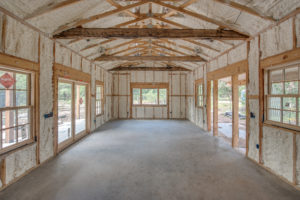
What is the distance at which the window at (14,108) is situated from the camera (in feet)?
8.76

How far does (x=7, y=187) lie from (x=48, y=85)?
2306 millimetres

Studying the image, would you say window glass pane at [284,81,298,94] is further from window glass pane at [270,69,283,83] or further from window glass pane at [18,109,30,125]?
window glass pane at [18,109,30,125]

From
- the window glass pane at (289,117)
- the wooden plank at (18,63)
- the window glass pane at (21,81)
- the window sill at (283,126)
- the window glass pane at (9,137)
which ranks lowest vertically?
the window glass pane at (9,137)

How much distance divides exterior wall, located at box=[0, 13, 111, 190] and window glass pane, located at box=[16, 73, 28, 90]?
1.00 feet

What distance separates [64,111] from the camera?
4578 millimetres

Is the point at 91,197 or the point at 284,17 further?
the point at 284,17

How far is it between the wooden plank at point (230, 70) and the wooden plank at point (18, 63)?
5.34m

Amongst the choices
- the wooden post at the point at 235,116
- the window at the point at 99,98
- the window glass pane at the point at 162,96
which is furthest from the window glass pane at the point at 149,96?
the wooden post at the point at 235,116

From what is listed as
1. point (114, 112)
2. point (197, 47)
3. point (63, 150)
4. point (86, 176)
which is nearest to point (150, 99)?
point (114, 112)

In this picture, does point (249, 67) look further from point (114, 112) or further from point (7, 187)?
point (114, 112)

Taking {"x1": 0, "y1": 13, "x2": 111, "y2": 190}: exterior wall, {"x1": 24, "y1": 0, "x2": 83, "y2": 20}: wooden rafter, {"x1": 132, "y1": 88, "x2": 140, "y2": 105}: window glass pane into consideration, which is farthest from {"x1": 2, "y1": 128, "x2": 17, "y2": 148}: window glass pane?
{"x1": 132, "y1": 88, "x2": 140, "y2": 105}: window glass pane

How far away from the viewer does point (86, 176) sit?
2.93 metres

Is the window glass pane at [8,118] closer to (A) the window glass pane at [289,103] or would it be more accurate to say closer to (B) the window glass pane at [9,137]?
(B) the window glass pane at [9,137]

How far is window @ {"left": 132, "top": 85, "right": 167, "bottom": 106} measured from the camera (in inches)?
398
